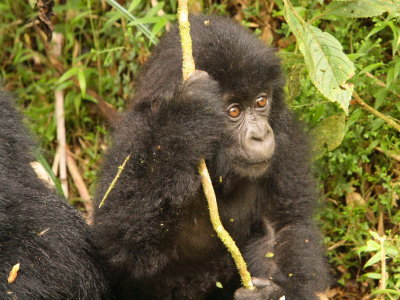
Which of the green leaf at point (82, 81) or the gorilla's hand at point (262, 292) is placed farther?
the green leaf at point (82, 81)

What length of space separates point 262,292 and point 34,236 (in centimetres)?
133

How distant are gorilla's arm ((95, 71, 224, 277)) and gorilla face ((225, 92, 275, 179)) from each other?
26 centimetres

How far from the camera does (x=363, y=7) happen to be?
4.59 meters

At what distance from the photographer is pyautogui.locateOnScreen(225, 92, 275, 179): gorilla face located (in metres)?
4.39

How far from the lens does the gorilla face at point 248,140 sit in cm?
439

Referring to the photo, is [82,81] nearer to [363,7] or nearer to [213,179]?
[213,179]

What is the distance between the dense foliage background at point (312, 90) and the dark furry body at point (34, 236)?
0.56 metres

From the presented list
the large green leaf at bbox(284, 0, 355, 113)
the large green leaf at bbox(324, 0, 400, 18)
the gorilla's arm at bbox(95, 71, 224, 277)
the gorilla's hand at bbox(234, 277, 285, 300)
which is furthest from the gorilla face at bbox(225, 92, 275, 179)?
the large green leaf at bbox(324, 0, 400, 18)

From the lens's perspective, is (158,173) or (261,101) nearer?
(158,173)

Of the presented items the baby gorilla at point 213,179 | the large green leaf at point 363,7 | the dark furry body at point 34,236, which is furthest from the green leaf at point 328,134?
the dark furry body at point 34,236

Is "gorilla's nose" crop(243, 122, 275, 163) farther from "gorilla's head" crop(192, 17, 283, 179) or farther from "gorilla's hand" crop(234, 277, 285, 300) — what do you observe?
"gorilla's hand" crop(234, 277, 285, 300)

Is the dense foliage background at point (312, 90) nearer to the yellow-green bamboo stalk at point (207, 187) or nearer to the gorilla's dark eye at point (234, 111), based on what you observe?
the gorilla's dark eye at point (234, 111)

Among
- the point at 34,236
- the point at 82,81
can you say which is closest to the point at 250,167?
the point at 34,236

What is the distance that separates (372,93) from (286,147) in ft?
3.70
